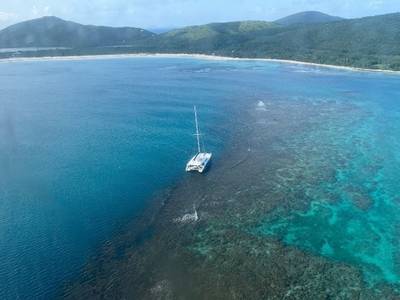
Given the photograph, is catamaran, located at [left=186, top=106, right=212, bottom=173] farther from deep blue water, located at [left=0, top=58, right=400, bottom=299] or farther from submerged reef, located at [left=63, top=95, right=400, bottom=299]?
deep blue water, located at [left=0, top=58, right=400, bottom=299]

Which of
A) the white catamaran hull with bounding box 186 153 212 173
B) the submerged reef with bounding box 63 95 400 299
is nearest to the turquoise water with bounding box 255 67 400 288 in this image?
the submerged reef with bounding box 63 95 400 299

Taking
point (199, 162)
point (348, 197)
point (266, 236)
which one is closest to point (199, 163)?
point (199, 162)

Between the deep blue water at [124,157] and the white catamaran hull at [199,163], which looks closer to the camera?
the deep blue water at [124,157]

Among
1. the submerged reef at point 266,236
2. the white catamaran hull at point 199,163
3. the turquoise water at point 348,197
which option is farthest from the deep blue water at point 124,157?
the white catamaran hull at point 199,163

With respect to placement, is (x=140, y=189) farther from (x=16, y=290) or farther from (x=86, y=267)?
(x=16, y=290)

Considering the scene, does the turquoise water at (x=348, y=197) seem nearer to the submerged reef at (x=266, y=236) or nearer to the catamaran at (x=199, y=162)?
the submerged reef at (x=266, y=236)

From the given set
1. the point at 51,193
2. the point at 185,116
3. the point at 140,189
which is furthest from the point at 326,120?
the point at 51,193

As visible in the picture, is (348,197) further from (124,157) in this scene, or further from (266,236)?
(124,157)
